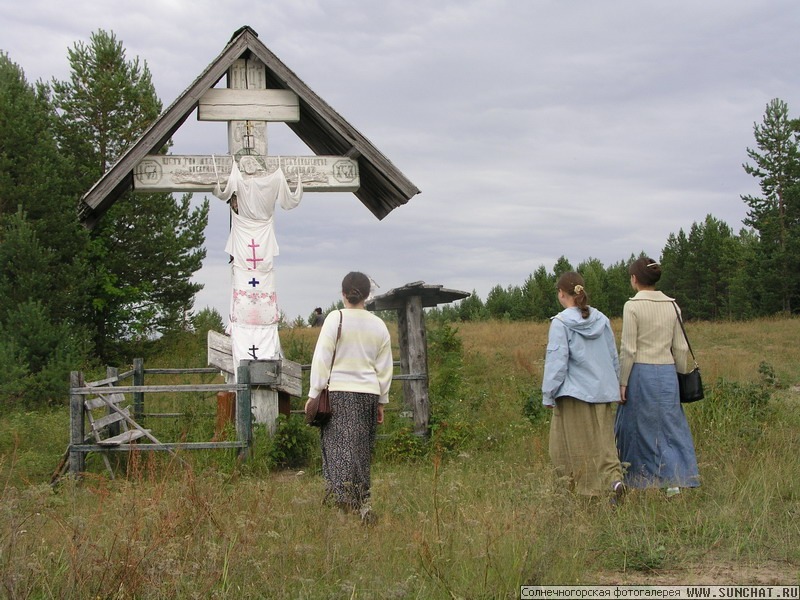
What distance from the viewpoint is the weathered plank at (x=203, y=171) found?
387 inches

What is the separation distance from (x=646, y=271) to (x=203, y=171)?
5.28 metres

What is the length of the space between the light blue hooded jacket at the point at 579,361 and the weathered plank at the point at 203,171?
432 cm

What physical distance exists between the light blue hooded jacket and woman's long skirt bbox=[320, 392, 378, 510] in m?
1.50

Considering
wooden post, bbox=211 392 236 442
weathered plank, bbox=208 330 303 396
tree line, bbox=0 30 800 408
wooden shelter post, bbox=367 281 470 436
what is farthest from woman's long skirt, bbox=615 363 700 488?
tree line, bbox=0 30 800 408

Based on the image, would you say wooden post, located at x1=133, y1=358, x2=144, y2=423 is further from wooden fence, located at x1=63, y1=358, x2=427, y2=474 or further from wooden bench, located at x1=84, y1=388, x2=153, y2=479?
wooden fence, located at x1=63, y1=358, x2=427, y2=474

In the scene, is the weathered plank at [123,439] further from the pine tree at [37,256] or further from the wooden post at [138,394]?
the pine tree at [37,256]

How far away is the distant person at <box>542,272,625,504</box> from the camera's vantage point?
684cm

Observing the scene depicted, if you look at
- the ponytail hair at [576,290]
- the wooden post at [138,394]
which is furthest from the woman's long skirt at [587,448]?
the wooden post at [138,394]

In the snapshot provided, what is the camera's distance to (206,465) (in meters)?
8.91

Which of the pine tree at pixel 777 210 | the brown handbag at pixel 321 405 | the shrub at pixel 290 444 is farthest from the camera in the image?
the pine tree at pixel 777 210

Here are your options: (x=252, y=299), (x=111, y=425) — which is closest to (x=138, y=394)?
(x=111, y=425)

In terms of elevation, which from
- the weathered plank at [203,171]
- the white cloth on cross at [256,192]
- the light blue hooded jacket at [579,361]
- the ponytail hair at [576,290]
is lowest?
the light blue hooded jacket at [579,361]

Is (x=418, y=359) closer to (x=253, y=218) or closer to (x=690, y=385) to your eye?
(x=253, y=218)

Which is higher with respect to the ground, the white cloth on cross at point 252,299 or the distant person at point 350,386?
the white cloth on cross at point 252,299
